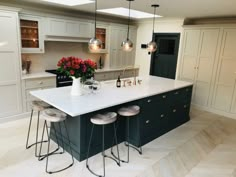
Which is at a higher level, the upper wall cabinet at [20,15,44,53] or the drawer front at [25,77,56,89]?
the upper wall cabinet at [20,15,44,53]

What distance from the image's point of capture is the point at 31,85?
411 centimetres

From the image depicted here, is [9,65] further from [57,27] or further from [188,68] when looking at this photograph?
[188,68]

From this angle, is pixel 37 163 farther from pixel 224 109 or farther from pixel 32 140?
pixel 224 109

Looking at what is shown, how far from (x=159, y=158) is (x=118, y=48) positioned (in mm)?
3914

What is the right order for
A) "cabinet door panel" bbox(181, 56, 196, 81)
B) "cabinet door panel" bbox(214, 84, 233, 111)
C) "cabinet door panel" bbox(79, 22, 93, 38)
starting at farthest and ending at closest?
"cabinet door panel" bbox(181, 56, 196, 81) → "cabinet door panel" bbox(79, 22, 93, 38) → "cabinet door panel" bbox(214, 84, 233, 111)

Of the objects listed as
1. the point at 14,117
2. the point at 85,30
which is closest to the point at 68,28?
the point at 85,30

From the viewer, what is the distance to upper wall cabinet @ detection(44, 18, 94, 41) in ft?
14.5

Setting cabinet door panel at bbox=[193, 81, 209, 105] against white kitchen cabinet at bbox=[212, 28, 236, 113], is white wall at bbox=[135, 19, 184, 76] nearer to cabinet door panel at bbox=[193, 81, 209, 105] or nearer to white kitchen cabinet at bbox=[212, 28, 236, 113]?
white kitchen cabinet at bbox=[212, 28, 236, 113]

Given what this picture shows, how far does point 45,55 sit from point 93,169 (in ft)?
10.9

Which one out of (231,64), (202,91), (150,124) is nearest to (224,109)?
(202,91)

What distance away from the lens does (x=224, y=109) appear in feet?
15.8

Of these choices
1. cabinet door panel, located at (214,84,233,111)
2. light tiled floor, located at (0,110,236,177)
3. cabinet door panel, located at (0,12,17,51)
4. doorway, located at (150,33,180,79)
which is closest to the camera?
light tiled floor, located at (0,110,236,177)

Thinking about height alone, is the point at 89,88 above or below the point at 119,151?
above

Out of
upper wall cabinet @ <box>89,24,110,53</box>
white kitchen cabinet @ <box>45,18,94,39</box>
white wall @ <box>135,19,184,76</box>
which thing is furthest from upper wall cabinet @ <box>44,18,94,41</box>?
→ white wall @ <box>135,19,184,76</box>
